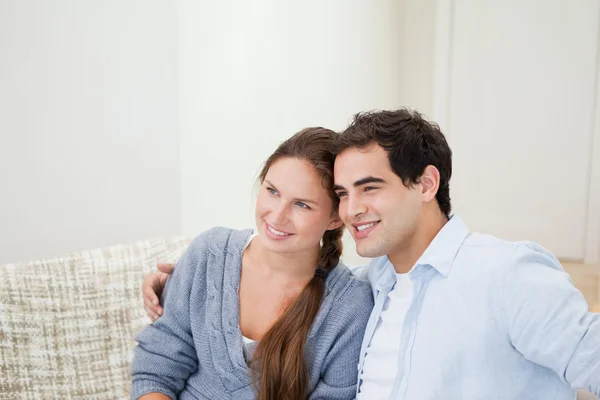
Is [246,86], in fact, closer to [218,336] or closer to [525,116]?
[218,336]

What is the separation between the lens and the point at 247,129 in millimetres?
2914

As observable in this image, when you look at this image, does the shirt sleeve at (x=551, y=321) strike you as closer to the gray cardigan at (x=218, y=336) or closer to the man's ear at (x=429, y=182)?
the man's ear at (x=429, y=182)

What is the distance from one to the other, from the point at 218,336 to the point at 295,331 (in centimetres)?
19

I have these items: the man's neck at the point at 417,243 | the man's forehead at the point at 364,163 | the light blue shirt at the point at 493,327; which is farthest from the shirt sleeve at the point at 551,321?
the man's forehead at the point at 364,163

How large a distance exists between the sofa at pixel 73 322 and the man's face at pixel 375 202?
820mm

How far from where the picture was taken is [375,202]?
143 centimetres

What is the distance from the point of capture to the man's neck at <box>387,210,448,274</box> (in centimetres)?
147

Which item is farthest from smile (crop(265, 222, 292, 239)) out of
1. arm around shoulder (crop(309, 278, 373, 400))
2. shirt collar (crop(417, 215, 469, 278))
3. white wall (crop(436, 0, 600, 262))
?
white wall (crop(436, 0, 600, 262))

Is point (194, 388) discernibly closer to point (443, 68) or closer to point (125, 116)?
point (125, 116)

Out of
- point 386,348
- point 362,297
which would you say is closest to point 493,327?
point 386,348

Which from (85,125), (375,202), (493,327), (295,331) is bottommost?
(295,331)

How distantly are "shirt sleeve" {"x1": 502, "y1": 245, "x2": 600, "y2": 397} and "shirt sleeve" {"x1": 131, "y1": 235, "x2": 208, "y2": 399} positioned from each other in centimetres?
80

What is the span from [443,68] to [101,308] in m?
3.00

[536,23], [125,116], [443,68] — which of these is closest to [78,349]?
[125,116]
